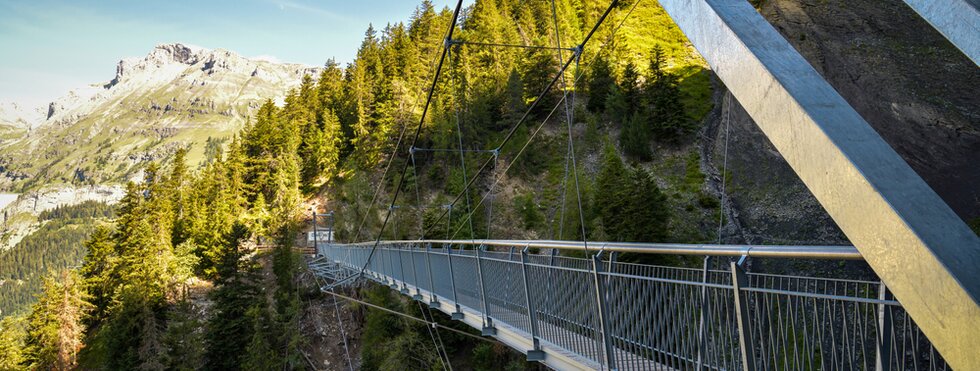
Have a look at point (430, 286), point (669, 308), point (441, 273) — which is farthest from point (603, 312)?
point (430, 286)

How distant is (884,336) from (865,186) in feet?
2.72

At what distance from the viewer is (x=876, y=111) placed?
23984 millimetres

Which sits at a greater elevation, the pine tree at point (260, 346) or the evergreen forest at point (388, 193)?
the evergreen forest at point (388, 193)

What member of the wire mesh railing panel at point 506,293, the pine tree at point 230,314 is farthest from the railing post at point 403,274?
the pine tree at point 230,314

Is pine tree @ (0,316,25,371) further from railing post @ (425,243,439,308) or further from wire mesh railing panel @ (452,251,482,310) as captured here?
wire mesh railing panel @ (452,251,482,310)

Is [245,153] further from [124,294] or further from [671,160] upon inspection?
[671,160]

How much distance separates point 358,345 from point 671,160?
18.5 m

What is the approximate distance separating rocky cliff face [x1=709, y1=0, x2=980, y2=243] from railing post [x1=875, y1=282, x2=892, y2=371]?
20.1 metres

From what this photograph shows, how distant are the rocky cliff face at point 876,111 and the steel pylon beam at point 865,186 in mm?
20539

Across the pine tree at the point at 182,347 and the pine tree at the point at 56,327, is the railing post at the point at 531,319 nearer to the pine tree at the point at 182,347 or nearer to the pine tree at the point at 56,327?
the pine tree at the point at 182,347

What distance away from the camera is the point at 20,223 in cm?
19488

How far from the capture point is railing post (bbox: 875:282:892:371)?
7.30ft

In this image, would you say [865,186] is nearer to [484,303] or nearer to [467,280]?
[484,303]

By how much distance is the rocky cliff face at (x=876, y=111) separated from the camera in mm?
21047
